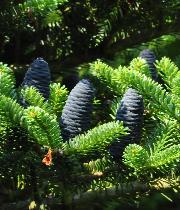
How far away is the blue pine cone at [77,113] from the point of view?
43.5 inches

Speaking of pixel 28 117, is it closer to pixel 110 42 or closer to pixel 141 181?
pixel 141 181

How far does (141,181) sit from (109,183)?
77 mm

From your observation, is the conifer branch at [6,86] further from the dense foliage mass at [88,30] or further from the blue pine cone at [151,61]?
the dense foliage mass at [88,30]

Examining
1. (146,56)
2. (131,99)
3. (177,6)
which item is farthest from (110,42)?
(131,99)

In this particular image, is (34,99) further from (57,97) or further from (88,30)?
(88,30)

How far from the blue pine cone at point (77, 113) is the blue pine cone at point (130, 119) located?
0.07m

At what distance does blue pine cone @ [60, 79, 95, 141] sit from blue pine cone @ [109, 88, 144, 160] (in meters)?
0.07

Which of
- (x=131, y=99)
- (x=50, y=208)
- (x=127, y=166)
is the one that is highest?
(x=131, y=99)

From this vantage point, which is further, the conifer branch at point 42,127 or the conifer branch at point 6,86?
the conifer branch at point 6,86

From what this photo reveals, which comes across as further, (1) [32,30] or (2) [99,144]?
(1) [32,30]

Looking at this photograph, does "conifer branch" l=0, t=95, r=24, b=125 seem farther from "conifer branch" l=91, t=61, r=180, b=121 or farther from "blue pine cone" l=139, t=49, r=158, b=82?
"blue pine cone" l=139, t=49, r=158, b=82

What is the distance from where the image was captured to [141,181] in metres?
1.13

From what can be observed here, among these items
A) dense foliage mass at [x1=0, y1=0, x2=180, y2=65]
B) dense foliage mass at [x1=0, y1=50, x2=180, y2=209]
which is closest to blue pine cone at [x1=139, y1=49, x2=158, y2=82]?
dense foliage mass at [x1=0, y1=50, x2=180, y2=209]

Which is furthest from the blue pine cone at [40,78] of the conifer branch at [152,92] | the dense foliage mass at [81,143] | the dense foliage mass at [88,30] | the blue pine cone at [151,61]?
the dense foliage mass at [88,30]
